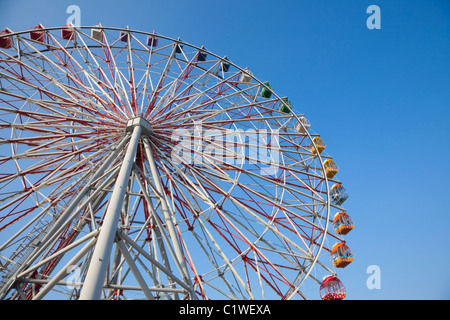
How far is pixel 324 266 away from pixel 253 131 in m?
6.76

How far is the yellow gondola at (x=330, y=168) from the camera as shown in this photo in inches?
719

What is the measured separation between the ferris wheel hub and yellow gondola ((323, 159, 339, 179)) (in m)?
9.96

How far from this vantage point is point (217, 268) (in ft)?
42.9

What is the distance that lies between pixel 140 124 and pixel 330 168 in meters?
10.6

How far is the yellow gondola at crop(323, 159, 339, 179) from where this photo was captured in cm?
1825

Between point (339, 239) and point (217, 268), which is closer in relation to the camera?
point (217, 268)

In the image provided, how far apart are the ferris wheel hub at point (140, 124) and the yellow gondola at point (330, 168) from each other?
9.96m

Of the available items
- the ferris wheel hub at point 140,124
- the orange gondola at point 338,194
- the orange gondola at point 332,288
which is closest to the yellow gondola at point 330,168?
the orange gondola at point 338,194

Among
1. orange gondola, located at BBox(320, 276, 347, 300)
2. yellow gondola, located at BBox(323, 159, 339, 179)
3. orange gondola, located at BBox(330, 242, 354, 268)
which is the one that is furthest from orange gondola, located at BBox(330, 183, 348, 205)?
orange gondola, located at BBox(320, 276, 347, 300)

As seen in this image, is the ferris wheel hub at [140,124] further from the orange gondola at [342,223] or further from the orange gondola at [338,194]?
the orange gondola at [338,194]

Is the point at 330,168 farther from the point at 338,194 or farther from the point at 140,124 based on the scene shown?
the point at 140,124

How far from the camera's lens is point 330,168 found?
18312 mm
